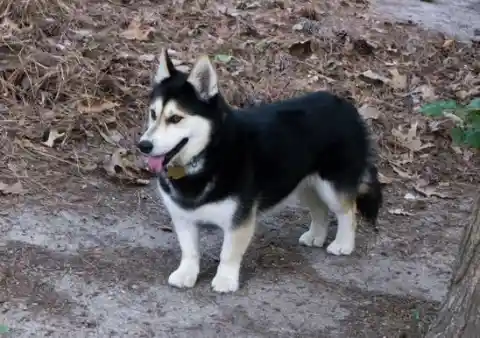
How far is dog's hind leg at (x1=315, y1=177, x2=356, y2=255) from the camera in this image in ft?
15.3

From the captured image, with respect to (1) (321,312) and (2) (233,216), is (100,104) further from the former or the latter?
(1) (321,312)

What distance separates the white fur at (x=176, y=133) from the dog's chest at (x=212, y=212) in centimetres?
27

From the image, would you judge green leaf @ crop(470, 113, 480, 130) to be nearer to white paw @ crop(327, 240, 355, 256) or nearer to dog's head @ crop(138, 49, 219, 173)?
white paw @ crop(327, 240, 355, 256)

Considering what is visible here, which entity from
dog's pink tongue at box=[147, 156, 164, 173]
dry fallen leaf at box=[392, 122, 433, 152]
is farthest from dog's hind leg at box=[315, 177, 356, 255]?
dry fallen leaf at box=[392, 122, 433, 152]

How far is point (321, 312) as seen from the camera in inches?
164

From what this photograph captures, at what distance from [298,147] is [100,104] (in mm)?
2100

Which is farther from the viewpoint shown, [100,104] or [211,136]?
[100,104]

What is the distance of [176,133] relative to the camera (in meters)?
3.89

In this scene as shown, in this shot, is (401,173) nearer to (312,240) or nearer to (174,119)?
(312,240)

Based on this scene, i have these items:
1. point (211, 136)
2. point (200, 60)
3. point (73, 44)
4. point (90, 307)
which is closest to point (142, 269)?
point (90, 307)

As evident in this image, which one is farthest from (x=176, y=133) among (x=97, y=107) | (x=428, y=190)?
(x=428, y=190)

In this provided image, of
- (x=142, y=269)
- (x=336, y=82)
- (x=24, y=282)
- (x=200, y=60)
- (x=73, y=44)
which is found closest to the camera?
(x=200, y=60)

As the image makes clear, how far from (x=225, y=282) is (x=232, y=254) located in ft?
0.48

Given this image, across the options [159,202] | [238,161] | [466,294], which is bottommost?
[159,202]
